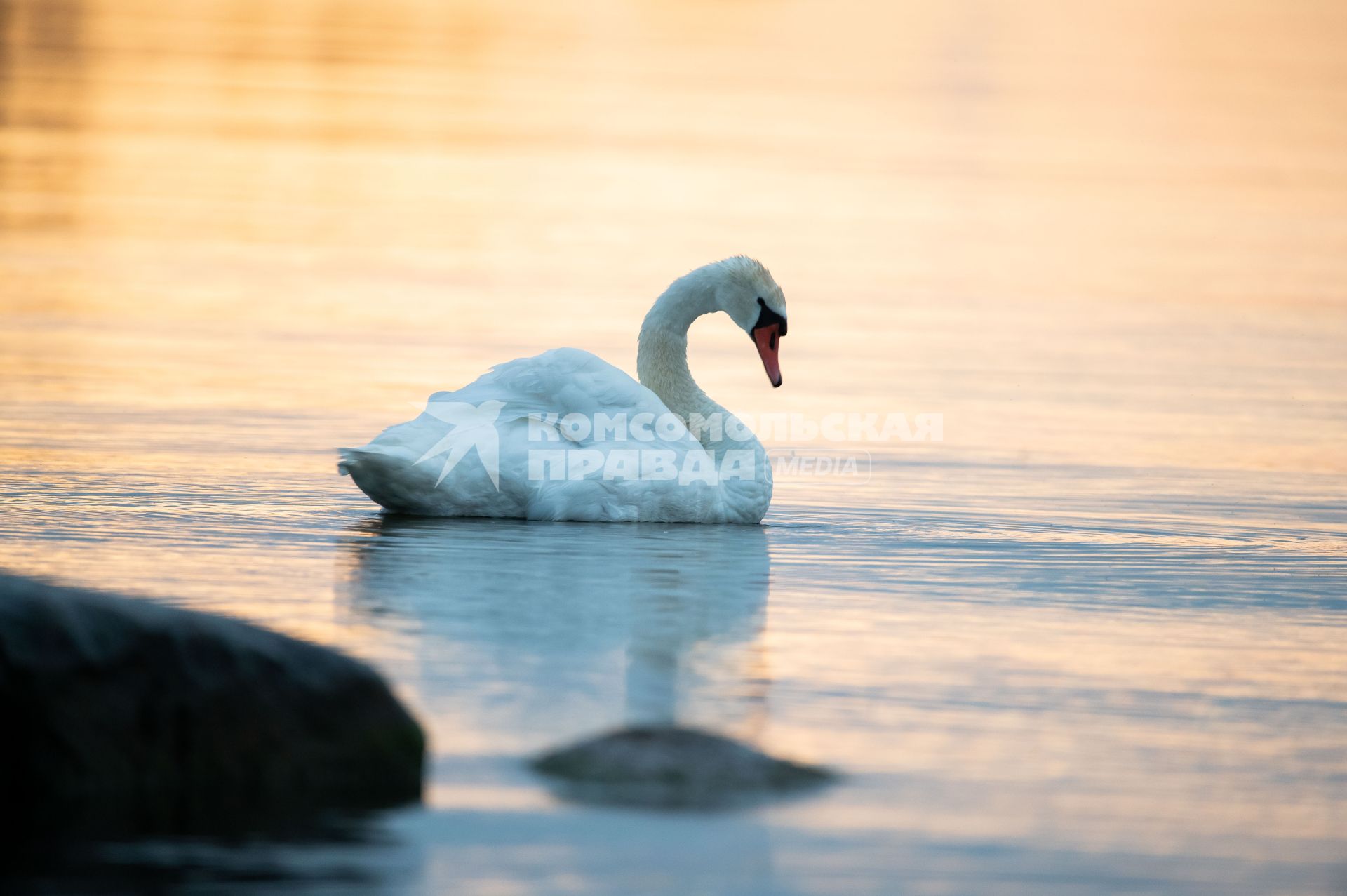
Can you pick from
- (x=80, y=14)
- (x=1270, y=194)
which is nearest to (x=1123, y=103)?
(x=1270, y=194)

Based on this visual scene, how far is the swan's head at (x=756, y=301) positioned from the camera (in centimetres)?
1171

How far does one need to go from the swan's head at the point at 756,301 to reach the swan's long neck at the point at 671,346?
9 cm

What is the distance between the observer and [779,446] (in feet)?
42.1

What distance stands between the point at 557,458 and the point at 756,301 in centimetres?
210

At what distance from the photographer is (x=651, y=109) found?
36.4 meters

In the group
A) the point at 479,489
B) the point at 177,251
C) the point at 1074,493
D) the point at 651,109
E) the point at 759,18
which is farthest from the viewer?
the point at 759,18

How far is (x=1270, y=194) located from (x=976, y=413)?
15.0 meters

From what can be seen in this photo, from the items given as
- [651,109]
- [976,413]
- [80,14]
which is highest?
[80,14]

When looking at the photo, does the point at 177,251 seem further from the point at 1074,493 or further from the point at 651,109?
the point at 651,109

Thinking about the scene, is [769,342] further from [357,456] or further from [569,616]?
[569,616]

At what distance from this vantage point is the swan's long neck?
1171 cm
